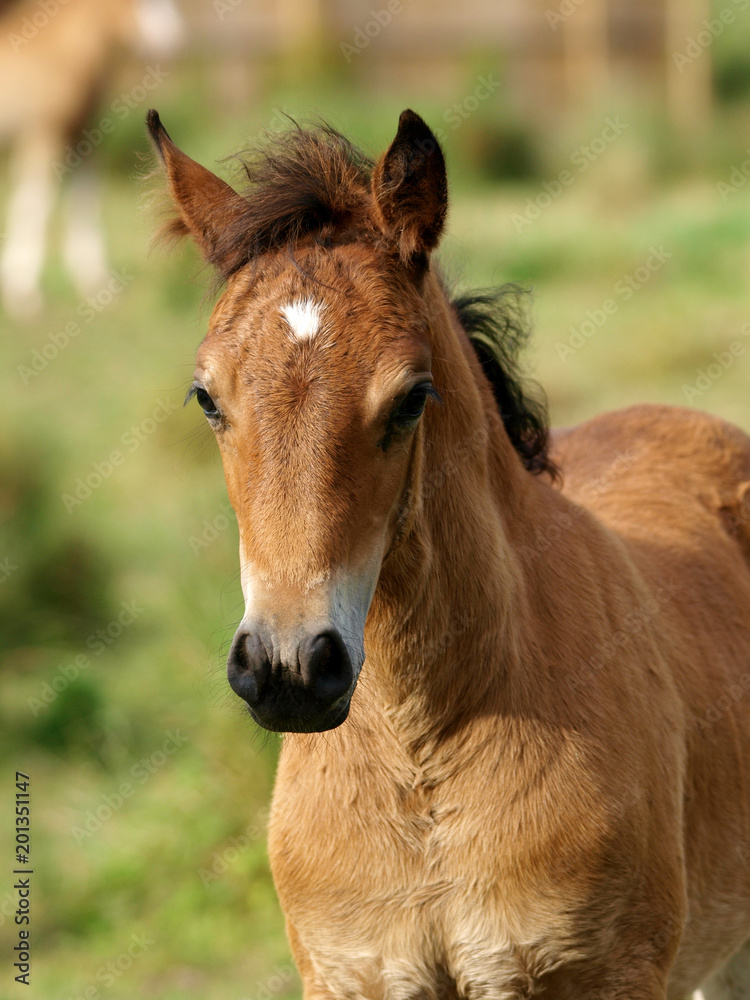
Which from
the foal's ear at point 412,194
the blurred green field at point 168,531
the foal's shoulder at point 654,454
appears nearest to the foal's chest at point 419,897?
the blurred green field at point 168,531

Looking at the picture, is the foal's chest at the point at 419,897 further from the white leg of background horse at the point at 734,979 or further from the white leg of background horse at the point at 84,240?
the white leg of background horse at the point at 84,240

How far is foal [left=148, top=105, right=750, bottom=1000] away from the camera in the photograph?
244cm

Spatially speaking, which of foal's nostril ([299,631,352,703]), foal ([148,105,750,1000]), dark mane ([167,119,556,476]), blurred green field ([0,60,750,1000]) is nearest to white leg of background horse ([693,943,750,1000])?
foal ([148,105,750,1000])

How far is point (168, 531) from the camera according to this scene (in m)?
8.59

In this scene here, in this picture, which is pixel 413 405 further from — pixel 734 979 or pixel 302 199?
pixel 734 979

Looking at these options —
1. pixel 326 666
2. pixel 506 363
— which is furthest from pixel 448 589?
pixel 506 363

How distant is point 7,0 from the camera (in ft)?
58.7

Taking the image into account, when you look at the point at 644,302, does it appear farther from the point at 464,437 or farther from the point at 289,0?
the point at 289,0

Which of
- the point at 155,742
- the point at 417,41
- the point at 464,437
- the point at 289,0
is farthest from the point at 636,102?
the point at 464,437

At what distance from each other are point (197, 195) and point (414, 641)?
3.96 feet

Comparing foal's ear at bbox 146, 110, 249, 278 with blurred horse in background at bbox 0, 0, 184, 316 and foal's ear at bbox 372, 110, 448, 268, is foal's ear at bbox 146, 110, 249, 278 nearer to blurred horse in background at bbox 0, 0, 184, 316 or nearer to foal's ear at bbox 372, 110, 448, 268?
foal's ear at bbox 372, 110, 448, 268

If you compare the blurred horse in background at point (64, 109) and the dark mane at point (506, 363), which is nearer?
the dark mane at point (506, 363)

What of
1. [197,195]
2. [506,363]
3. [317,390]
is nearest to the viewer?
[317,390]

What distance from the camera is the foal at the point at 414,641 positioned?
244 centimetres
